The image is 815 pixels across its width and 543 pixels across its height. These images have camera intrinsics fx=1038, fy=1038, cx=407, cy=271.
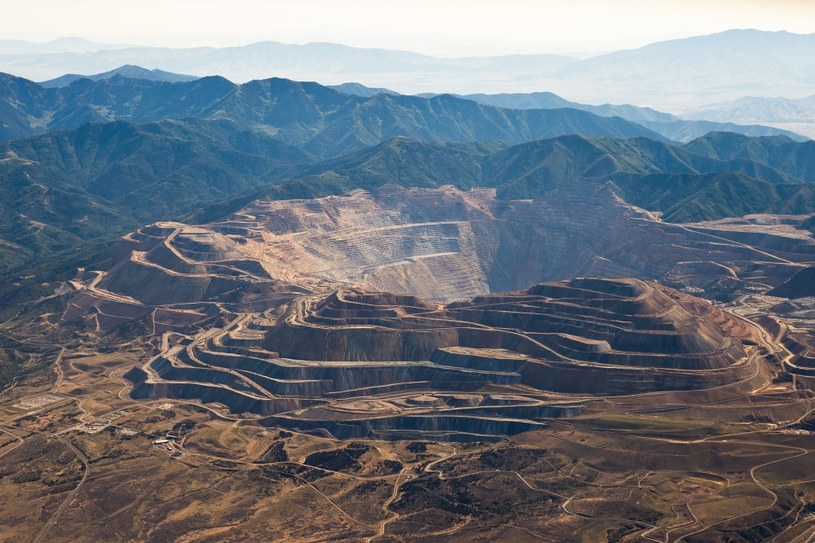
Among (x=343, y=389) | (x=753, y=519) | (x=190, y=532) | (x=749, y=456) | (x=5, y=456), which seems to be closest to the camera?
(x=753, y=519)

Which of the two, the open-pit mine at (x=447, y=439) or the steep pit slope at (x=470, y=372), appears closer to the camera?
A: the open-pit mine at (x=447, y=439)

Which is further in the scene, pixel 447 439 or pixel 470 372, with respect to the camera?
pixel 470 372

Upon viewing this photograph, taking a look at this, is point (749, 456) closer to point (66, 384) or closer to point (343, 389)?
point (343, 389)

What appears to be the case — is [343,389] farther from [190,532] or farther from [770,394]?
[770,394]

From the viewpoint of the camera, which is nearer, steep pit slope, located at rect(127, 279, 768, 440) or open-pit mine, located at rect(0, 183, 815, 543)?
open-pit mine, located at rect(0, 183, 815, 543)

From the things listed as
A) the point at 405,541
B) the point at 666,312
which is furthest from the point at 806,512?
the point at 666,312

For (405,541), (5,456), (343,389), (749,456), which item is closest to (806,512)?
(749,456)

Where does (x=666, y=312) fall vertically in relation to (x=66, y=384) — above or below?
above

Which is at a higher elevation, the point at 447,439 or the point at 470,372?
the point at 470,372

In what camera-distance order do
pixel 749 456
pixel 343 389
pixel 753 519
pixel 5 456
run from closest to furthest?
pixel 753 519, pixel 749 456, pixel 5 456, pixel 343 389

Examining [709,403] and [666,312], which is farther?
[666,312]
